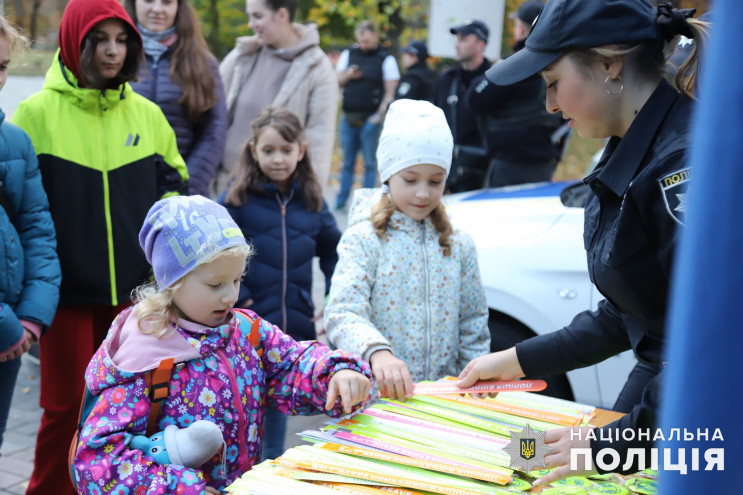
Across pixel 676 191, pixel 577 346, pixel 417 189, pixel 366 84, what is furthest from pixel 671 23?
pixel 366 84

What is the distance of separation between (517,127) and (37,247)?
4.38m

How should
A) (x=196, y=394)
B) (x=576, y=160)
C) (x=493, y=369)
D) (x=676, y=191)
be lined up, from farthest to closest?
(x=576, y=160)
(x=493, y=369)
(x=196, y=394)
(x=676, y=191)

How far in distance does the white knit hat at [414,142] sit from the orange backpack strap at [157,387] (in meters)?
1.34

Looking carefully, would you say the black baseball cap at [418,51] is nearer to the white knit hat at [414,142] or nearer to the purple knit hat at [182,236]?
the white knit hat at [414,142]

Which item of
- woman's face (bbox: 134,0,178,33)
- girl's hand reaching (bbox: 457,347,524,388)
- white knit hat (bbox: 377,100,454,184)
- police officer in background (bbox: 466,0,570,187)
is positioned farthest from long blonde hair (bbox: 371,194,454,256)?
police officer in background (bbox: 466,0,570,187)

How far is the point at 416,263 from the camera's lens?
9.85ft

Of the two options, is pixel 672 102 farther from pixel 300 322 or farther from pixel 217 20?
pixel 217 20

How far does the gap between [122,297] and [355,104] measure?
7874 millimetres

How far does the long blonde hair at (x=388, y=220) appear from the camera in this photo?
3012 millimetres

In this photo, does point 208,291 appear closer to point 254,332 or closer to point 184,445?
point 254,332

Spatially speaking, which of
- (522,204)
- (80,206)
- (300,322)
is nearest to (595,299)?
(522,204)

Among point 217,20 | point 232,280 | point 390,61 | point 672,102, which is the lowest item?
point 232,280

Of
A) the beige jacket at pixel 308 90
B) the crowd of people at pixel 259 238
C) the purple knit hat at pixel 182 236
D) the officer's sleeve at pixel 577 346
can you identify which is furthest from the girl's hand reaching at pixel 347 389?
the beige jacket at pixel 308 90

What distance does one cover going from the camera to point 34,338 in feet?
9.88
